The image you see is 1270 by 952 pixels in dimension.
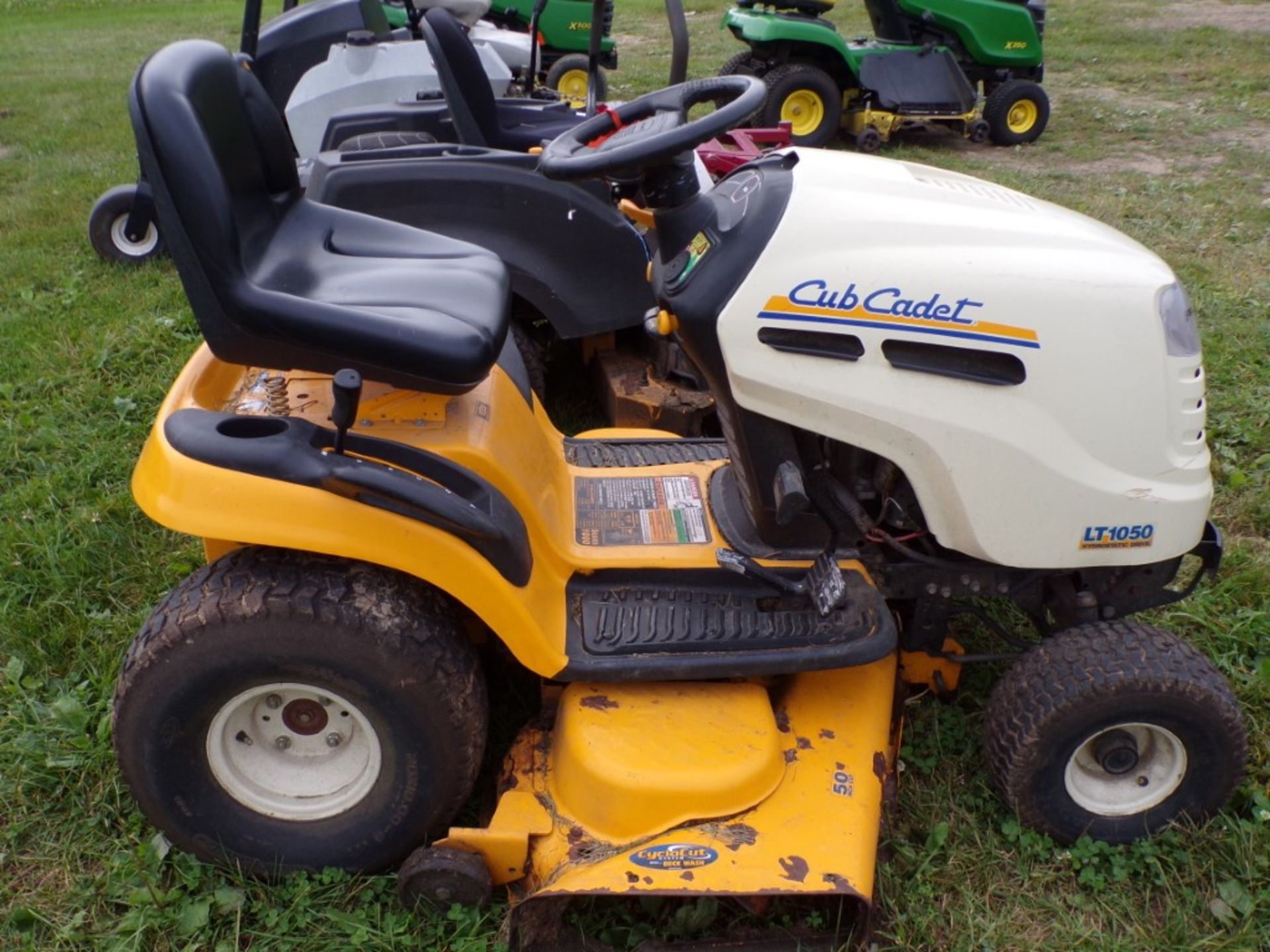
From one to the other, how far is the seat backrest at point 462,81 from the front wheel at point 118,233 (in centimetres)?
207

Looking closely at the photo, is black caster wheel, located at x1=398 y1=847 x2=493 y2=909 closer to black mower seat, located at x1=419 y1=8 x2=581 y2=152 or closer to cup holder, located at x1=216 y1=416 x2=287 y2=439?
cup holder, located at x1=216 y1=416 x2=287 y2=439

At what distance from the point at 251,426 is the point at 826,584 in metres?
1.09

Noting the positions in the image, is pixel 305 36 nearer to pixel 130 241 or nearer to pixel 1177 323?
pixel 130 241

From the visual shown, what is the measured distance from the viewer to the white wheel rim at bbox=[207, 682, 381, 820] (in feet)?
6.46

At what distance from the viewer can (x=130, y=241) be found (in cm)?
508

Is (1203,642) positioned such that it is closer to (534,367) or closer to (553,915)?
(553,915)

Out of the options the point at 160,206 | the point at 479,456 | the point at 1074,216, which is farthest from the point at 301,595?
the point at 1074,216

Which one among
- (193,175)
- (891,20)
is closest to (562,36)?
(891,20)

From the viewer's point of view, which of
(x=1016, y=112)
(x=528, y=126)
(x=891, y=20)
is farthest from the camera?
(x=1016, y=112)

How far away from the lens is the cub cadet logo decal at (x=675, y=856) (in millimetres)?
1782

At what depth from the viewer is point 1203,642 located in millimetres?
2639

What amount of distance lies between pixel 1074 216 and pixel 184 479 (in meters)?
1.69

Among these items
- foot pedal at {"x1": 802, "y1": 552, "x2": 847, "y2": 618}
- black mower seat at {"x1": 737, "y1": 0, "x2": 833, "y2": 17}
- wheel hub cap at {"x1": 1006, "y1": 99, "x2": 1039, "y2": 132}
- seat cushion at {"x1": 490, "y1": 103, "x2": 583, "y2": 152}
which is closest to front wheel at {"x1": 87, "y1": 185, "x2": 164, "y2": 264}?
seat cushion at {"x1": 490, "y1": 103, "x2": 583, "y2": 152}

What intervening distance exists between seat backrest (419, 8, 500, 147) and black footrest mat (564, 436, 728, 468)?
1523 millimetres
